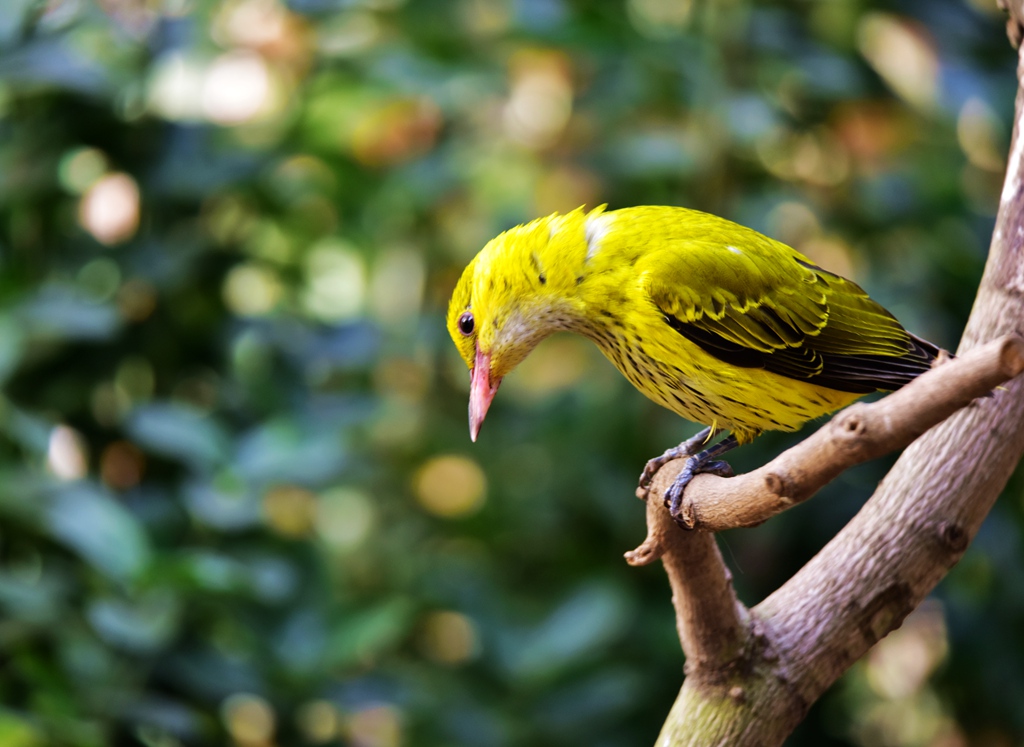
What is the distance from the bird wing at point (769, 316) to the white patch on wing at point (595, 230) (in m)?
0.09

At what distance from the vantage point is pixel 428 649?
320cm

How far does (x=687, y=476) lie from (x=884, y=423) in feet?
1.59

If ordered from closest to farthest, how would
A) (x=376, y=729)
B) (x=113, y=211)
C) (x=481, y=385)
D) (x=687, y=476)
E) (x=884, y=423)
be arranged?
(x=884, y=423), (x=687, y=476), (x=481, y=385), (x=113, y=211), (x=376, y=729)

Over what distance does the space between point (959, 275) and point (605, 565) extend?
3.98 ft

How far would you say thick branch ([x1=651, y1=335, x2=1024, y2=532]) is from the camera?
102cm

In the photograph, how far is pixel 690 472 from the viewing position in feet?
5.05

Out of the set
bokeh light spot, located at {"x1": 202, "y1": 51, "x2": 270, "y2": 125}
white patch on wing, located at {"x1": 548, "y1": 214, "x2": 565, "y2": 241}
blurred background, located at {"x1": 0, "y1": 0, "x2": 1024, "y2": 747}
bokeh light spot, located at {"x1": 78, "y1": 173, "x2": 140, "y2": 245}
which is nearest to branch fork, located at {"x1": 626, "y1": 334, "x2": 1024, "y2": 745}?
white patch on wing, located at {"x1": 548, "y1": 214, "x2": 565, "y2": 241}

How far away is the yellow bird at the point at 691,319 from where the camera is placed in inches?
67.4

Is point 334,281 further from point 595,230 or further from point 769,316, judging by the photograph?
point 769,316

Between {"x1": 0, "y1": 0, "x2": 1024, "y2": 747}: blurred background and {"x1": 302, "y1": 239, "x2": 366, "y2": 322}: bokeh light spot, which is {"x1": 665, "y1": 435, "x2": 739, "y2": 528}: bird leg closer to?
{"x1": 0, "y1": 0, "x2": 1024, "y2": 747}: blurred background

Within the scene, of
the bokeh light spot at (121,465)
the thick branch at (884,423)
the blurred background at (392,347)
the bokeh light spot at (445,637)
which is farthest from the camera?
the bokeh light spot at (445,637)

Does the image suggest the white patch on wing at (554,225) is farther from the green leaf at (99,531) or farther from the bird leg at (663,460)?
the green leaf at (99,531)

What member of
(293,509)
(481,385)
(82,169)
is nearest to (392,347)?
(293,509)

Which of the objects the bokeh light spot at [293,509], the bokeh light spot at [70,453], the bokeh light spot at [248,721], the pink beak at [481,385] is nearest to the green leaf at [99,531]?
the bokeh light spot at [70,453]
